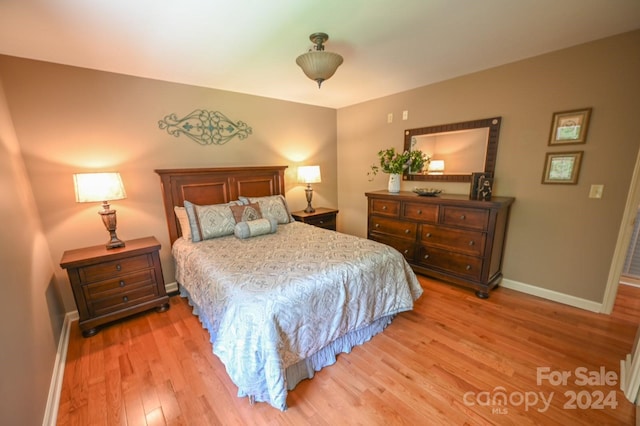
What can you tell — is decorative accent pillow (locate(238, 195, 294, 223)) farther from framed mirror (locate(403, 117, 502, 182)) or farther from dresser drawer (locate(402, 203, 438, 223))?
framed mirror (locate(403, 117, 502, 182))

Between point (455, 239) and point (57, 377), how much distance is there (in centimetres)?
345

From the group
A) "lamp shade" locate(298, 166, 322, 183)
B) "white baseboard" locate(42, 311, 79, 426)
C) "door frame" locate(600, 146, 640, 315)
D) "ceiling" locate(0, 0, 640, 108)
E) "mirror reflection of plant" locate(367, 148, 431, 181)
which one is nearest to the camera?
"white baseboard" locate(42, 311, 79, 426)

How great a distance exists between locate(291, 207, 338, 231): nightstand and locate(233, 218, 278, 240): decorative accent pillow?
82cm

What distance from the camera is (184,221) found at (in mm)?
2588

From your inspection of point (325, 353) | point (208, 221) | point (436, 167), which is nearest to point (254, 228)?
point (208, 221)

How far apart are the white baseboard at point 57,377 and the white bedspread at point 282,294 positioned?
87 centimetres

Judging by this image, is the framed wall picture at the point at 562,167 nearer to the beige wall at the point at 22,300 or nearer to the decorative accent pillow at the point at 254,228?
the decorative accent pillow at the point at 254,228

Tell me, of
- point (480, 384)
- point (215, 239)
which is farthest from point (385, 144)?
point (480, 384)

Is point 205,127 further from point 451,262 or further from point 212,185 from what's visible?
point 451,262

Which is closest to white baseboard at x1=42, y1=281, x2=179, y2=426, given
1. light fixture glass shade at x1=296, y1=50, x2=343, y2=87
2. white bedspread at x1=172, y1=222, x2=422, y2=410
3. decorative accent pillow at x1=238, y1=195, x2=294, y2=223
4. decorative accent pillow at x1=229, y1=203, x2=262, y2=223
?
white bedspread at x1=172, y1=222, x2=422, y2=410

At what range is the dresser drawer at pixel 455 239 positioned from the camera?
8.26 ft

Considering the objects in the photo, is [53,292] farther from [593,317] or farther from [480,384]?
[593,317]

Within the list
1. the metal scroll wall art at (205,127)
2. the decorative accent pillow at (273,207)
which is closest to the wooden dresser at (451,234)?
the decorative accent pillow at (273,207)

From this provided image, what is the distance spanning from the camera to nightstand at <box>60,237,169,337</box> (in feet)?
6.73
